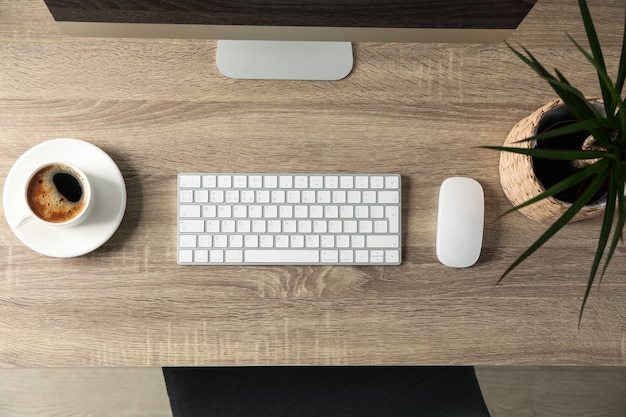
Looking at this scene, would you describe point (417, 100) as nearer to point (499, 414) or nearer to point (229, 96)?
point (229, 96)

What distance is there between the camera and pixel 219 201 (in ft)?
2.44

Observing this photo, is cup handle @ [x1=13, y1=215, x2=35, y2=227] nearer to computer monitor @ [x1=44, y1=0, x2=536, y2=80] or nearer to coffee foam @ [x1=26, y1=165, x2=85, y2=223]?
coffee foam @ [x1=26, y1=165, x2=85, y2=223]

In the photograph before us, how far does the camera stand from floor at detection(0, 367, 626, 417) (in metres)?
1.31

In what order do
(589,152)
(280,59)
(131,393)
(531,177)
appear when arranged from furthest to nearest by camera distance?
(131,393) < (280,59) < (531,177) < (589,152)

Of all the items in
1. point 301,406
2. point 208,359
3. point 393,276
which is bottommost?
point 301,406

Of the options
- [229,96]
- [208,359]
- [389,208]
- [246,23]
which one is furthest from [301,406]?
[246,23]

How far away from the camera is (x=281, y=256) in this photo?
0.74 m

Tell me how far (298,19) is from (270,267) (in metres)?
0.32

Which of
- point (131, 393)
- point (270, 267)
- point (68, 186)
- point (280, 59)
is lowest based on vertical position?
point (131, 393)

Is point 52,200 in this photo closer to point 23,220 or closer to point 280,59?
point 23,220

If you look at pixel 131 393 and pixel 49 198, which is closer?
pixel 49 198

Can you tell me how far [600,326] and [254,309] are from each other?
471mm

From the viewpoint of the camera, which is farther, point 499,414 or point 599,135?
point 499,414

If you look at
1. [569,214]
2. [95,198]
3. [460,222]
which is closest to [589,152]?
[569,214]
